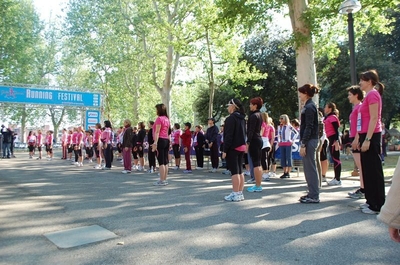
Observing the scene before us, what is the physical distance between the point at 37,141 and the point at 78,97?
4879 millimetres

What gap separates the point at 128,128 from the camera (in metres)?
13.1

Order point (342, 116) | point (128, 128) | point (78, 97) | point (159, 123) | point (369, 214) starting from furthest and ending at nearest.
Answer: point (342, 116)
point (78, 97)
point (128, 128)
point (159, 123)
point (369, 214)

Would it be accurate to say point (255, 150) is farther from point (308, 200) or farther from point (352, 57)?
point (352, 57)

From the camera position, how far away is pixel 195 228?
477 centimetres

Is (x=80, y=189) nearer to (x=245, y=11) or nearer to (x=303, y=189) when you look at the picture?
(x=303, y=189)

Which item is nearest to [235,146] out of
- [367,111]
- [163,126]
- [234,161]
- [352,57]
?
[234,161]

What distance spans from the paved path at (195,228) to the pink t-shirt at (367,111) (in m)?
1.34

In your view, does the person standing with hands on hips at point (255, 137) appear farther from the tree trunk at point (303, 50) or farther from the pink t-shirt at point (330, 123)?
the tree trunk at point (303, 50)

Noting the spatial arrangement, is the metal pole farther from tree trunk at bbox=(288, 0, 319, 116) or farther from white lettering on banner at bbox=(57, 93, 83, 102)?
white lettering on banner at bbox=(57, 93, 83, 102)

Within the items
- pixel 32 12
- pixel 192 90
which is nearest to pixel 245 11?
pixel 192 90

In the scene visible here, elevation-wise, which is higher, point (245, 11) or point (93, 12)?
point (93, 12)

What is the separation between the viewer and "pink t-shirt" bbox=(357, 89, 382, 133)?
5.41 metres

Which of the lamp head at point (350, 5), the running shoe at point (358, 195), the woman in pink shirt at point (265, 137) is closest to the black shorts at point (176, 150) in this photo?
the woman in pink shirt at point (265, 137)

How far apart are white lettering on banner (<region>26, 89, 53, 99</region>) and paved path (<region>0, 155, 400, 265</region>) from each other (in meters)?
20.4
